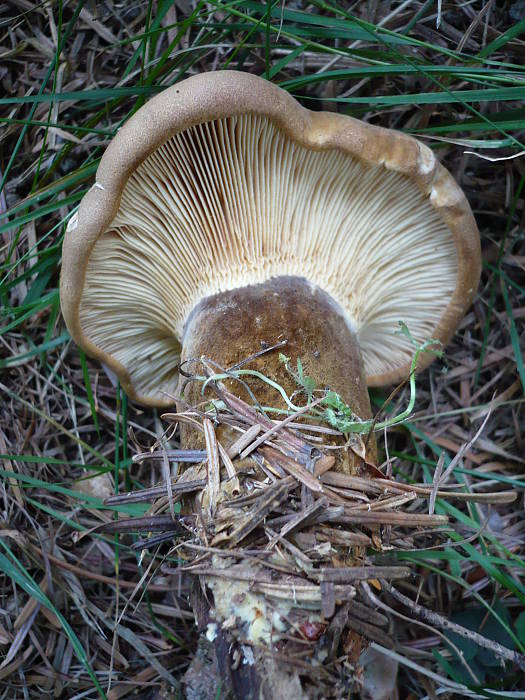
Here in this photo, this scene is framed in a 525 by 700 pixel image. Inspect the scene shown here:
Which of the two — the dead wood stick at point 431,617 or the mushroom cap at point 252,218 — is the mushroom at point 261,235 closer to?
the mushroom cap at point 252,218

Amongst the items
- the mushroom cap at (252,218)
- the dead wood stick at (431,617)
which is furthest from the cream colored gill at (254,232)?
the dead wood stick at (431,617)

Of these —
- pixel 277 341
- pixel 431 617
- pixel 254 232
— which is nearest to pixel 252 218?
pixel 254 232

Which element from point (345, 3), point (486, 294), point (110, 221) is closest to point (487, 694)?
point (486, 294)

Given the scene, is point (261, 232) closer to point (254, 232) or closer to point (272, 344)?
point (254, 232)

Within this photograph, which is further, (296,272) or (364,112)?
(364,112)

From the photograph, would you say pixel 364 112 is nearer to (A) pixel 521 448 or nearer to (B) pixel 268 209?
(B) pixel 268 209

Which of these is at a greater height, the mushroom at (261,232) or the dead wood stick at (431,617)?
the mushroom at (261,232)
